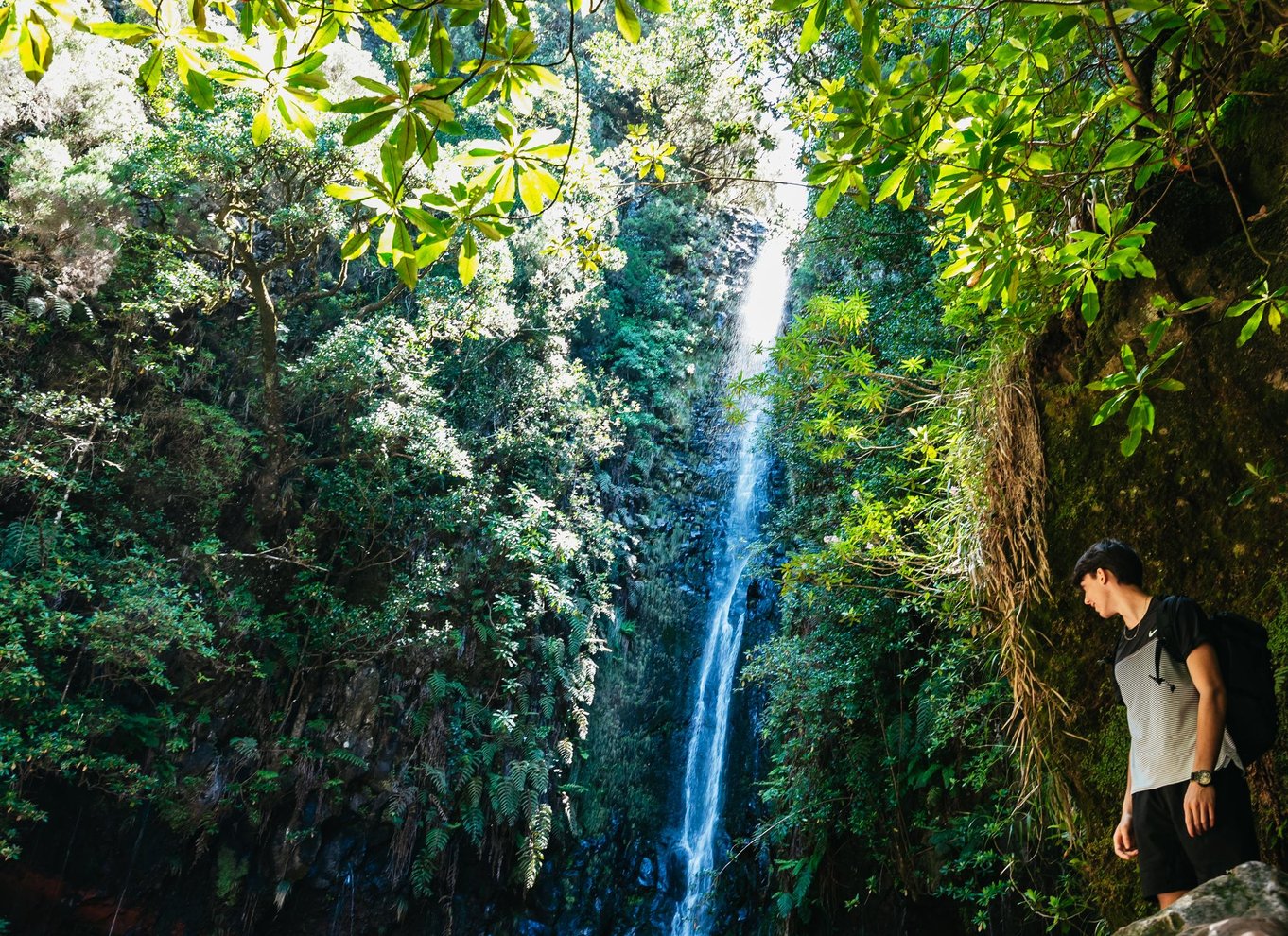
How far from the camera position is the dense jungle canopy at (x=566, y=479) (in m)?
2.28

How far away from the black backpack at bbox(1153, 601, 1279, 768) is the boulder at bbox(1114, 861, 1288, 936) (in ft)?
1.04

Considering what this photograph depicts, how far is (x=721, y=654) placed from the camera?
11453mm

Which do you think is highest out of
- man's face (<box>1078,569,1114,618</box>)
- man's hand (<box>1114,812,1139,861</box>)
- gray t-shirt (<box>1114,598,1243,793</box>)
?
man's face (<box>1078,569,1114,618</box>)

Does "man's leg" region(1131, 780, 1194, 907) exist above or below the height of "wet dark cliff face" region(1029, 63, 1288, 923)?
below

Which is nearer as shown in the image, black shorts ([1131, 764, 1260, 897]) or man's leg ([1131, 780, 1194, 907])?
black shorts ([1131, 764, 1260, 897])

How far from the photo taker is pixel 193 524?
815 cm

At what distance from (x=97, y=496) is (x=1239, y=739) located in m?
9.07

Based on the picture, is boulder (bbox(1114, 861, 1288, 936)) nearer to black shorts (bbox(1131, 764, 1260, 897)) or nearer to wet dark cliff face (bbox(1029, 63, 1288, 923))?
black shorts (bbox(1131, 764, 1260, 897))

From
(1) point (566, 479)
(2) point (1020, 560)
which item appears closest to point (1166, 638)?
(2) point (1020, 560)

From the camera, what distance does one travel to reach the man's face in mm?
2264

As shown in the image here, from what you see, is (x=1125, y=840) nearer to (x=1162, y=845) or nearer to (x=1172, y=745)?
(x=1162, y=845)

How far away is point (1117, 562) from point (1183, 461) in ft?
2.45

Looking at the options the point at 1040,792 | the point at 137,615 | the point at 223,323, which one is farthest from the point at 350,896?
the point at 1040,792

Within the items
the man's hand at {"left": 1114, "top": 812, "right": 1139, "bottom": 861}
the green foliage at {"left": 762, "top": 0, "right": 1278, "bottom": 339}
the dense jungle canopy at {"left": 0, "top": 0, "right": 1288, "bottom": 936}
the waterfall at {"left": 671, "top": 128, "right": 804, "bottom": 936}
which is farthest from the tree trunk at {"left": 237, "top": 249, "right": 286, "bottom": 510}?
the man's hand at {"left": 1114, "top": 812, "right": 1139, "bottom": 861}
